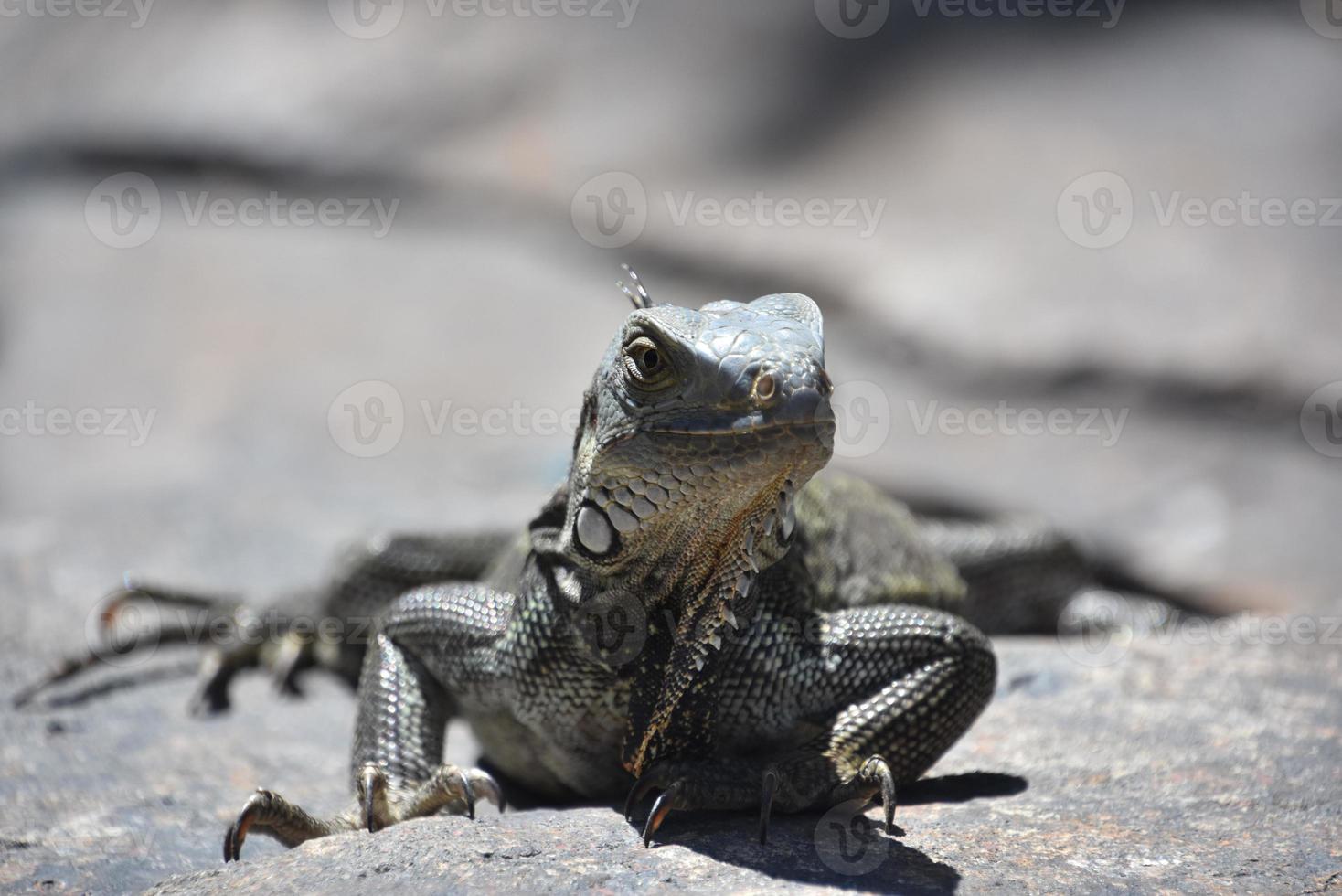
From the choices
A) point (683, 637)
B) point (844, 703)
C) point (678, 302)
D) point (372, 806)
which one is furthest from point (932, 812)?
point (678, 302)

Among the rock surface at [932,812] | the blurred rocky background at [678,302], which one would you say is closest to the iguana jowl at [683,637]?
the rock surface at [932,812]

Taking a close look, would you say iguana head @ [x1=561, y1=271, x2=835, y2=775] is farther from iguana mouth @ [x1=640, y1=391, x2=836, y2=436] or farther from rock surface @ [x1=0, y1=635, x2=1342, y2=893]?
rock surface @ [x1=0, y1=635, x2=1342, y2=893]

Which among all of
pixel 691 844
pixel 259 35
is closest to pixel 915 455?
pixel 691 844

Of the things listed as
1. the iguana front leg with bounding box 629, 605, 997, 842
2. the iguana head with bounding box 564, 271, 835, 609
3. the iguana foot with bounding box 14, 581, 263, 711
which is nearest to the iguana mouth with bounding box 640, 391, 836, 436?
the iguana head with bounding box 564, 271, 835, 609

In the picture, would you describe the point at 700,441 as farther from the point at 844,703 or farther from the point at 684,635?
the point at 844,703

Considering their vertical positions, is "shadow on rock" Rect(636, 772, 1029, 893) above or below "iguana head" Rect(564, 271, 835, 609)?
below

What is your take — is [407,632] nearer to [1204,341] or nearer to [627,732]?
[627,732]

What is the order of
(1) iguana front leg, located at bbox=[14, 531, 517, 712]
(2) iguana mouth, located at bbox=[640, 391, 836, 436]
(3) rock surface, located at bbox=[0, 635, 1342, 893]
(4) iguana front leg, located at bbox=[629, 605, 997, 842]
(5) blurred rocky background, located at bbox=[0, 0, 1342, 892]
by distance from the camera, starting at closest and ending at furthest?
(2) iguana mouth, located at bbox=[640, 391, 836, 436]
(3) rock surface, located at bbox=[0, 635, 1342, 893]
(4) iguana front leg, located at bbox=[629, 605, 997, 842]
(5) blurred rocky background, located at bbox=[0, 0, 1342, 892]
(1) iguana front leg, located at bbox=[14, 531, 517, 712]

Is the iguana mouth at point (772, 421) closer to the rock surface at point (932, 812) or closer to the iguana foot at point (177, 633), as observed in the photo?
Answer: the rock surface at point (932, 812)
